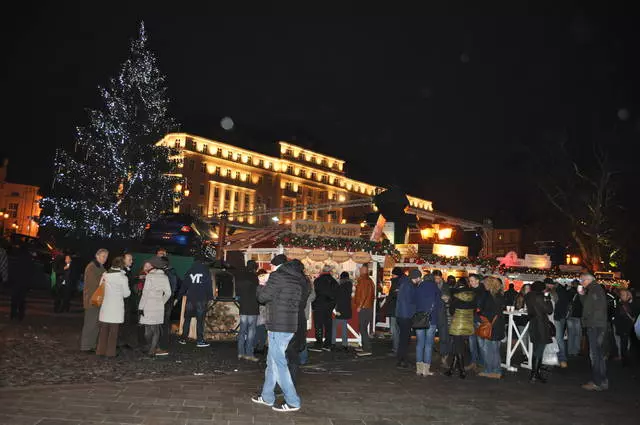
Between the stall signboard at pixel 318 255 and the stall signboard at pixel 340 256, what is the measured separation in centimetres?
32

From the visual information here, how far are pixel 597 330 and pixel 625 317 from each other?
4.61m

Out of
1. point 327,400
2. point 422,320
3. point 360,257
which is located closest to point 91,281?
point 327,400

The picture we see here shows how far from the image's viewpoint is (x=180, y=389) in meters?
7.01

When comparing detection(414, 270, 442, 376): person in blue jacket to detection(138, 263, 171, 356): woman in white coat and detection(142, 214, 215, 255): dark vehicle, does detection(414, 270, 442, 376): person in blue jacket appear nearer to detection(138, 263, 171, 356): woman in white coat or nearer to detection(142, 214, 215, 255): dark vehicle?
detection(138, 263, 171, 356): woman in white coat

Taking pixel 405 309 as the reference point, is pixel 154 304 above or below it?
below

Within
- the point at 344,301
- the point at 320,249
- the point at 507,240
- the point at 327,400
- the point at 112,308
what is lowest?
the point at 327,400

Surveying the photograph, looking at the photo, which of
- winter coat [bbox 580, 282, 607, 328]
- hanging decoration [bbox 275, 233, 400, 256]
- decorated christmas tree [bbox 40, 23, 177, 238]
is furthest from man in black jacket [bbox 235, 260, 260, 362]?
decorated christmas tree [bbox 40, 23, 177, 238]

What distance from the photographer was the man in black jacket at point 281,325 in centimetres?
629

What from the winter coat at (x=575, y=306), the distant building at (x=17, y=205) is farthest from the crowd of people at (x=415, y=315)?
the distant building at (x=17, y=205)

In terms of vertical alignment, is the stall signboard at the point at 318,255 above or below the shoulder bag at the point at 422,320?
above

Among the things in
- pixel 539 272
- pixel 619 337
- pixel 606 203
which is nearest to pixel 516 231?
pixel 606 203

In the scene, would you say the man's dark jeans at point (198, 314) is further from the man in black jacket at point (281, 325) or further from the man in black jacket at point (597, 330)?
the man in black jacket at point (597, 330)

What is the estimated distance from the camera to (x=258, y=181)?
82250 mm

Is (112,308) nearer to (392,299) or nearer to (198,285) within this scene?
(198,285)
